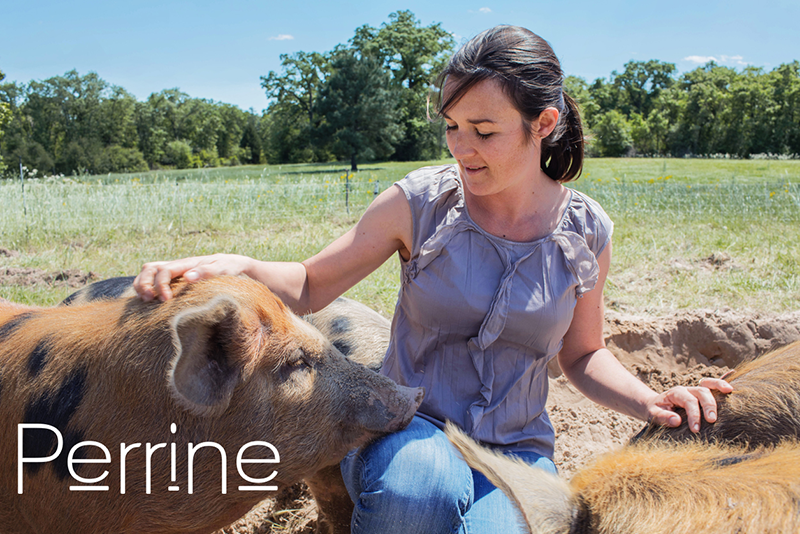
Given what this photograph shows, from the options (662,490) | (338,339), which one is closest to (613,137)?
(338,339)

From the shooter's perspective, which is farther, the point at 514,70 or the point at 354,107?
the point at 354,107

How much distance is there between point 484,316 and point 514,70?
0.92 m

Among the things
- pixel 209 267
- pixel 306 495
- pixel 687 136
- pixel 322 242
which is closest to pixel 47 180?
pixel 322 242

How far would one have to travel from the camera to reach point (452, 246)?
7.30 ft

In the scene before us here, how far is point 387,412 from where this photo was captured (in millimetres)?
1894

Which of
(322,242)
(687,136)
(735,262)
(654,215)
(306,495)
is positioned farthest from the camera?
(687,136)

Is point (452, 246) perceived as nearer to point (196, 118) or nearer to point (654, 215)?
point (654, 215)

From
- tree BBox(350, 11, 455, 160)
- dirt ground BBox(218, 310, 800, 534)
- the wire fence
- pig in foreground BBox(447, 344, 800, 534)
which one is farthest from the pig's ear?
tree BBox(350, 11, 455, 160)

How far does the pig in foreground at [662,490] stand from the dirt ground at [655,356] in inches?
75.6

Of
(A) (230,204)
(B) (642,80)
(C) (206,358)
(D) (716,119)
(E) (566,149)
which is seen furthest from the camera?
(B) (642,80)

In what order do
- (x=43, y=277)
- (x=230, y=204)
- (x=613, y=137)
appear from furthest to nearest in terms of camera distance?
1. (x=613, y=137)
2. (x=230, y=204)
3. (x=43, y=277)

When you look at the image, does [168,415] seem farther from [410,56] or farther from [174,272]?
[410,56]

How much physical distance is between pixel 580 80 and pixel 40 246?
7603cm

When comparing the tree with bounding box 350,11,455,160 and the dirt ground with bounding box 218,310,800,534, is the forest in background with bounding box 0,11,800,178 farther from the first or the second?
the dirt ground with bounding box 218,310,800,534
